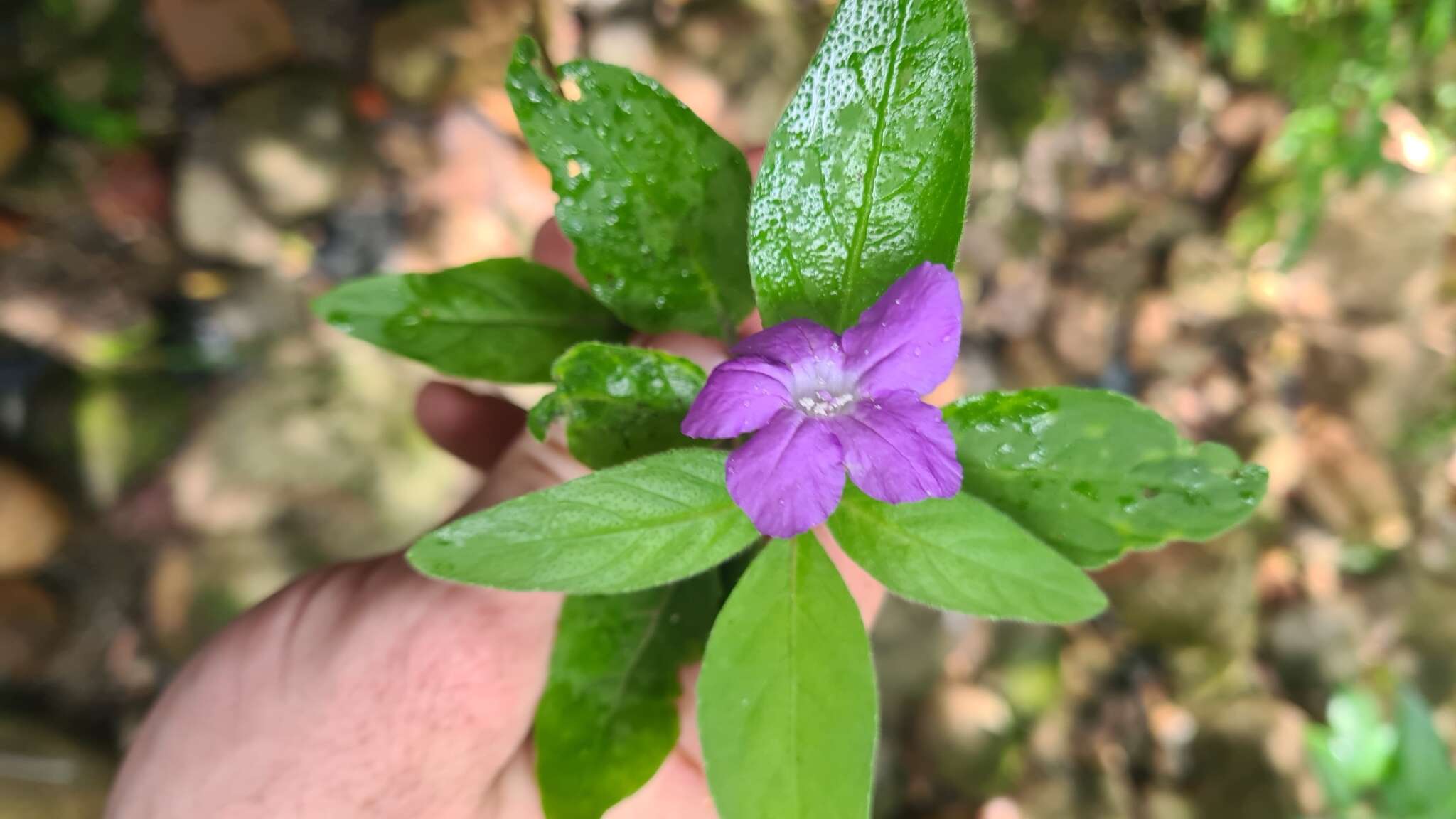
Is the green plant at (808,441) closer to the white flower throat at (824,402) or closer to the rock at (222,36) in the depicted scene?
the white flower throat at (824,402)

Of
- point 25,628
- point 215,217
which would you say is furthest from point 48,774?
point 215,217

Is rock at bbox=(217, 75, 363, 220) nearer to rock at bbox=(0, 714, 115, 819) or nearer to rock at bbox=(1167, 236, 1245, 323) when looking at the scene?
rock at bbox=(0, 714, 115, 819)

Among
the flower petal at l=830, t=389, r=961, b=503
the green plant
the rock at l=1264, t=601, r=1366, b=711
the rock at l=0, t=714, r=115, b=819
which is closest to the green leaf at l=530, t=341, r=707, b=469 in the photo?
the green plant

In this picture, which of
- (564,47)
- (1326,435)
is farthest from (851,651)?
(1326,435)

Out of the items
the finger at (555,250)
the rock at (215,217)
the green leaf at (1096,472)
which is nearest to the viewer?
the green leaf at (1096,472)

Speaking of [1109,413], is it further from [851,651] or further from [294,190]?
[294,190]

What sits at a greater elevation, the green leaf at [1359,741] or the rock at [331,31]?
the rock at [331,31]

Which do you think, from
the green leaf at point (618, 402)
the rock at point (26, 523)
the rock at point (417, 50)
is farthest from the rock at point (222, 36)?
the green leaf at point (618, 402)
